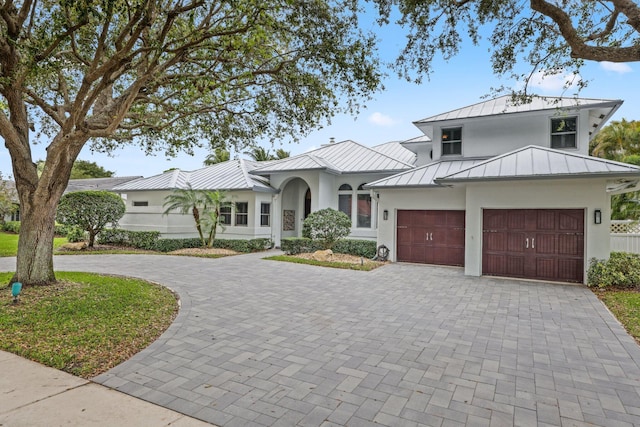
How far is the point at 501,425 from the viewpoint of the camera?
3318 millimetres

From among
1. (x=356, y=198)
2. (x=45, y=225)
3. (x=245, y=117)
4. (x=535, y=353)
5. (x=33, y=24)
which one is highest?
(x=33, y=24)

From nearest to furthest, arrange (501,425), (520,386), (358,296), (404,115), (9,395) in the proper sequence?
1. (501,425)
2. (9,395)
3. (520,386)
4. (358,296)
5. (404,115)

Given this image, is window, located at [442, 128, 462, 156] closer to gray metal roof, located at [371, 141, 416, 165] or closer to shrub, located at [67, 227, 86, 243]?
gray metal roof, located at [371, 141, 416, 165]

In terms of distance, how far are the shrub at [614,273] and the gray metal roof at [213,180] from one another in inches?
555

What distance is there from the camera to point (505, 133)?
15000 millimetres

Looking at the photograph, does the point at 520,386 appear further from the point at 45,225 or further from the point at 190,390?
the point at 45,225

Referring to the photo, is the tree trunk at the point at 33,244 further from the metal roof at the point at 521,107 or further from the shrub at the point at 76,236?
the metal roof at the point at 521,107

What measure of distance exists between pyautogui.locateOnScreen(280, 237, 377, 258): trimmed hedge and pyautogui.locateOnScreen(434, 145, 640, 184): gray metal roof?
4.74m

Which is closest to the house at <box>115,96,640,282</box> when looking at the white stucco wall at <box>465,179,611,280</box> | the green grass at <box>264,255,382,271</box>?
the white stucco wall at <box>465,179,611,280</box>

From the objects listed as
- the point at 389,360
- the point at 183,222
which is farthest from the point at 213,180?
the point at 389,360

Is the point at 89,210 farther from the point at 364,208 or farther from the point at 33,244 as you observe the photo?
the point at 364,208

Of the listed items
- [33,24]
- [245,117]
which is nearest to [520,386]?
[245,117]

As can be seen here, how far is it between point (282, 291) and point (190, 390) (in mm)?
5181

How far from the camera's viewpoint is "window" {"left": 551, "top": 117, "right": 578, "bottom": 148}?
45.9 ft
